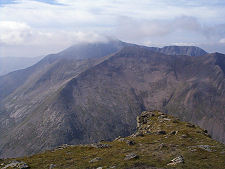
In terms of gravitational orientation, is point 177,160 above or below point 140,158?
above

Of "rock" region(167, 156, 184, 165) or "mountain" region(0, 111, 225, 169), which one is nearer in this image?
"rock" region(167, 156, 184, 165)

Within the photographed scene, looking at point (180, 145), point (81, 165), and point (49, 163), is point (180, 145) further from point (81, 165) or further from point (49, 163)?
point (49, 163)

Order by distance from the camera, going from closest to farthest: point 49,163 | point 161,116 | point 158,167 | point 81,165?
point 158,167 < point 81,165 < point 49,163 < point 161,116

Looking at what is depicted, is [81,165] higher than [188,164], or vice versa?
[188,164]

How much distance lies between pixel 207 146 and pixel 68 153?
3531cm

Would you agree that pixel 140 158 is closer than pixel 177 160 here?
No

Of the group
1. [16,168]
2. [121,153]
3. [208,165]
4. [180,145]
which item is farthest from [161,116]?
[16,168]

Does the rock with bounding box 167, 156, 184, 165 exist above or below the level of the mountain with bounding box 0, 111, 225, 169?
above

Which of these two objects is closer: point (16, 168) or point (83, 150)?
point (16, 168)

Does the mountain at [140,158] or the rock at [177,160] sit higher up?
the rock at [177,160]

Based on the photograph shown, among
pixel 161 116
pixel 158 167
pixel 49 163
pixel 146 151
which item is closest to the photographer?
pixel 158 167

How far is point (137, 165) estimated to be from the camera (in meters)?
45.0

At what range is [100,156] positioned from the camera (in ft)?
174

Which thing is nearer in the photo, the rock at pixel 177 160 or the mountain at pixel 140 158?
the rock at pixel 177 160
